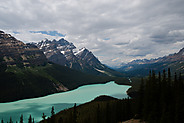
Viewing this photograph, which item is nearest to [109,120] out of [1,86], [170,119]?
[170,119]

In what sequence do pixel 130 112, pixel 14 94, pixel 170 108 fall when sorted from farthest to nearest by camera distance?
pixel 14 94 → pixel 130 112 → pixel 170 108

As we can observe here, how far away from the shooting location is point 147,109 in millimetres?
55938

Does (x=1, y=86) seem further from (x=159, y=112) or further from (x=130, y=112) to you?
(x=159, y=112)

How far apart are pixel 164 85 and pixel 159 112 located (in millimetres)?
12612

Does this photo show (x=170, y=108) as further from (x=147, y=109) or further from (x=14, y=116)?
(x=14, y=116)

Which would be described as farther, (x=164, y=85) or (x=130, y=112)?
(x=130, y=112)

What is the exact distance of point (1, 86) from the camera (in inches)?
7830

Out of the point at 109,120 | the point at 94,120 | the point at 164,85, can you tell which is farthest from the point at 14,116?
the point at 164,85

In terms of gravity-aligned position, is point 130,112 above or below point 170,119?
below

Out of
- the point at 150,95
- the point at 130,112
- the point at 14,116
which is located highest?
the point at 150,95

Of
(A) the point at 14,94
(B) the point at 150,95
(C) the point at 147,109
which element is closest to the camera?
(C) the point at 147,109

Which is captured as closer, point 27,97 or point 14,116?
point 14,116

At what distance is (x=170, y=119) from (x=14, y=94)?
20029 centimetres

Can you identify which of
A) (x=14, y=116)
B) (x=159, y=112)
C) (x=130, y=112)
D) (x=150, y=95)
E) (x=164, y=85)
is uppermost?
(x=164, y=85)
